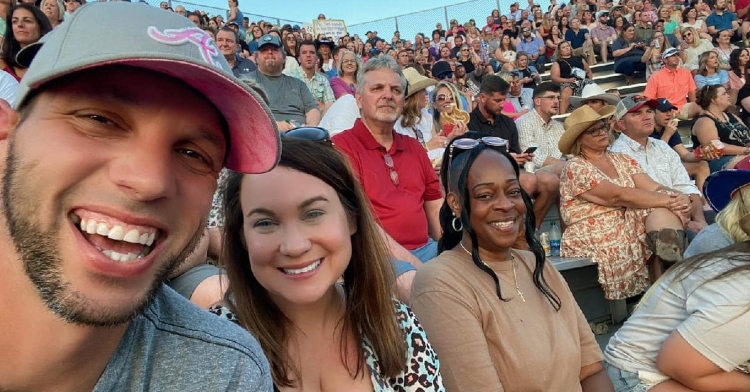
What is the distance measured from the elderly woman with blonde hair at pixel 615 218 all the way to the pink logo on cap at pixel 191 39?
3.96 meters

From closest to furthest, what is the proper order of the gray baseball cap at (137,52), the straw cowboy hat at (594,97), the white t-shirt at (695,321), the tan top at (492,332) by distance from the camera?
the gray baseball cap at (137,52) → the white t-shirt at (695,321) → the tan top at (492,332) → the straw cowboy hat at (594,97)

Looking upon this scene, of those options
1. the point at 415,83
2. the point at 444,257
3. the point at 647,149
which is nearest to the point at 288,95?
the point at 415,83

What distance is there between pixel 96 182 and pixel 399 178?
2.87 m

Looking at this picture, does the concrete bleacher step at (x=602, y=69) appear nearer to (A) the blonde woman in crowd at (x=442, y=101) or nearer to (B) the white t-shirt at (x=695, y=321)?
(A) the blonde woman in crowd at (x=442, y=101)

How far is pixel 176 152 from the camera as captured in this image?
1.06 meters

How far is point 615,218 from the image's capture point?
4539 mm

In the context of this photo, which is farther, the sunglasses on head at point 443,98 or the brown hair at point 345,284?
the sunglasses on head at point 443,98

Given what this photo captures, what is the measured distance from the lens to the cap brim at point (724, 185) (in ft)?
7.65

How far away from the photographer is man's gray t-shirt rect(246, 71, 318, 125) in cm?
601

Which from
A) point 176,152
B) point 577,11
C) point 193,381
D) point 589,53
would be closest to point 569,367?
point 193,381

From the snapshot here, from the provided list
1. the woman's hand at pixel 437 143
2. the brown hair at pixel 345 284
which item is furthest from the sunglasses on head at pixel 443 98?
the brown hair at pixel 345 284

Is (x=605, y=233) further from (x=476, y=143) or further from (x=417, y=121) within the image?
(x=476, y=143)

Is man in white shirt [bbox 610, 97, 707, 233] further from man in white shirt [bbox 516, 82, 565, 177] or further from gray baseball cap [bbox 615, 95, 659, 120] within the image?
man in white shirt [bbox 516, 82, 565, 177]

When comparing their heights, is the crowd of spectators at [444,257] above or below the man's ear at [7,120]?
below
